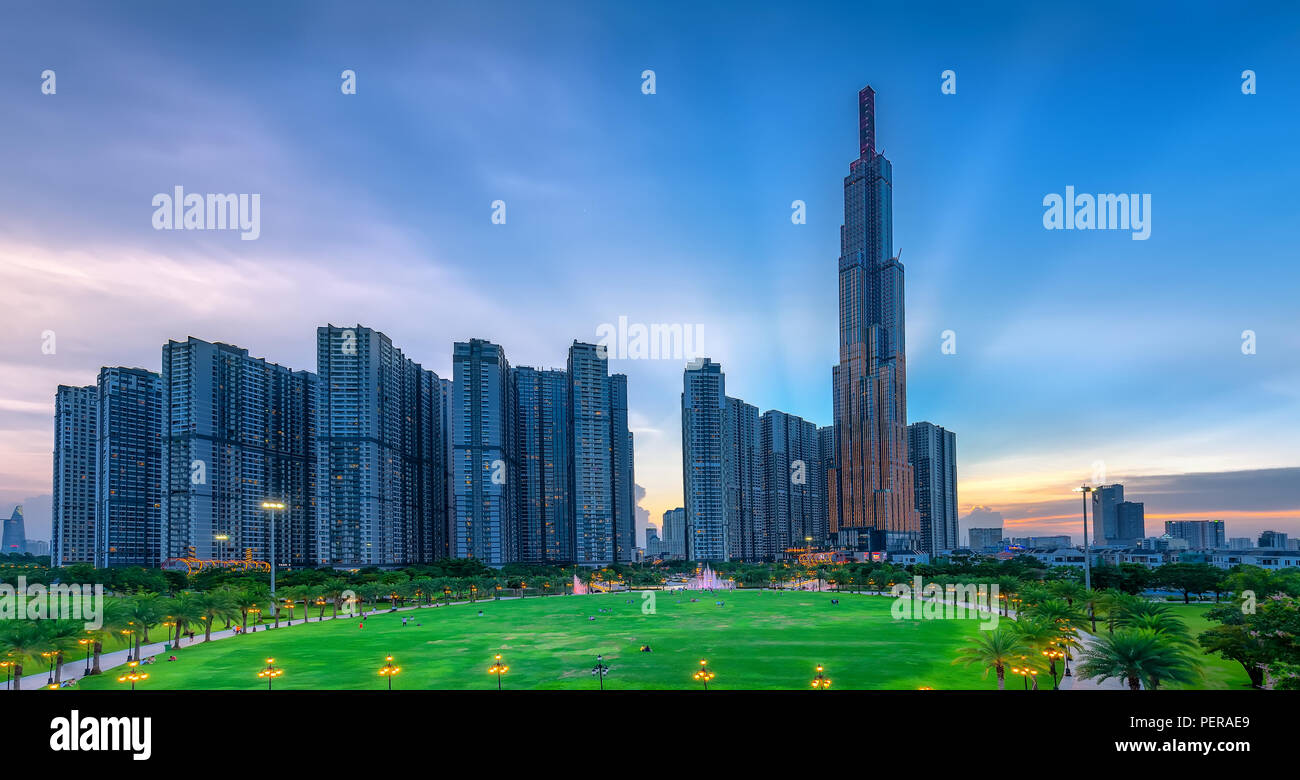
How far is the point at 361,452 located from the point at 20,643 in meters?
109

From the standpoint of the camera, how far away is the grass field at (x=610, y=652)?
140ft

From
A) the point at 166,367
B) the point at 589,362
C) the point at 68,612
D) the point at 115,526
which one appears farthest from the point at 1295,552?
the point at 115,526

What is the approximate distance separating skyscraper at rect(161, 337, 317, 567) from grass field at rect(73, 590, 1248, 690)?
65441 millimetres

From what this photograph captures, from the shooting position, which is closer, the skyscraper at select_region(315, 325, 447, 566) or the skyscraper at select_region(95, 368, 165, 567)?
the skyscraper at select_region(95, 368, 165, 567)

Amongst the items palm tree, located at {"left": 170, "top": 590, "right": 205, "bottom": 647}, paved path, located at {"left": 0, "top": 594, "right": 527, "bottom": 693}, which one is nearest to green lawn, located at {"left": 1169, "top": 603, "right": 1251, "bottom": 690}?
paved path, located at {"left": 0, "top": 594, "right": 527, "bottom": 693}

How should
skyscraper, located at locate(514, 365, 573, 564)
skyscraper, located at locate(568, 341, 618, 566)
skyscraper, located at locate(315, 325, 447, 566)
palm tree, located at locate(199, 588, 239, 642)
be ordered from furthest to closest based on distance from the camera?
skyscraper, located at locate(514, 365, 573, 564)
skyscraper, located at locate(568, 341, 618, 566)
skyscraper, located at locate(315, 325, 447, 566)
palm tree, located at locate(199, 588, 239, 642)

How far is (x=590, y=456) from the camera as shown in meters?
185

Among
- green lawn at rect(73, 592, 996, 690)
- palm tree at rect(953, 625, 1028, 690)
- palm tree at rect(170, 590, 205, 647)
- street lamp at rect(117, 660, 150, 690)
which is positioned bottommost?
green lawn at rect(73, 592, 996, 690)

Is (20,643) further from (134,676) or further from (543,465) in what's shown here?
(543,465)

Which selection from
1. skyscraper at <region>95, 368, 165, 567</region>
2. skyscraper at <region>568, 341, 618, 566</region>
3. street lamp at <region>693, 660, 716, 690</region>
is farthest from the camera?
skyscraper at <region>568, 341, 618, 566</region>

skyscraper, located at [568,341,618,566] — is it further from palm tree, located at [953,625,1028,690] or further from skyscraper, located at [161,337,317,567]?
palm tree, located at [953,625,1028,690]

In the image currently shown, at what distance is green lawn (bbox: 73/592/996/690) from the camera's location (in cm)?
4316
